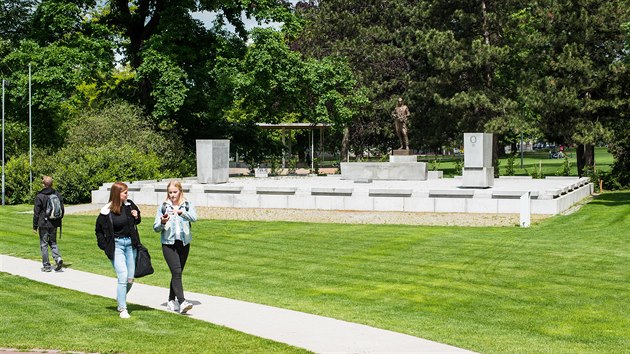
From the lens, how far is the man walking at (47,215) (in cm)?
1688

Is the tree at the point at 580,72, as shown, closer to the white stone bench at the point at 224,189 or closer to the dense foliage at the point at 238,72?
the dense foliage at the point at 238,72

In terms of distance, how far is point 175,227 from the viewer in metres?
12.2

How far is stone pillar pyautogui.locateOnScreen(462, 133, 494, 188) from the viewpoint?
3419 cm

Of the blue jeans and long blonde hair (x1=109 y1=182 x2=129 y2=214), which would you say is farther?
the blue jeans

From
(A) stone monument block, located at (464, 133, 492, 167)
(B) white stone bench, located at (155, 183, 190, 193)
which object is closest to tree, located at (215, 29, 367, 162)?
(B) white stone bench, located at (155, 183, 190, 193)

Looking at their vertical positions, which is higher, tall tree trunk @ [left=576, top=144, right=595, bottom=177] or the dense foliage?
the dense foliage

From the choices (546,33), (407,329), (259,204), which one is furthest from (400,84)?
(407,329)

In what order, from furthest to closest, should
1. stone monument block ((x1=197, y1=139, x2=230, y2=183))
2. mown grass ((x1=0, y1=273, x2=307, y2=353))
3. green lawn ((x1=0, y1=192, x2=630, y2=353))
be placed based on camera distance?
1. stone monument block ((x1=197, y1=139, x2=230, y2=183))
2. green lawn ((x1=0, y1=192, x2=630, y2=353))
3. mown grass ((x1=0, y1=273, x2=307, y2=353))

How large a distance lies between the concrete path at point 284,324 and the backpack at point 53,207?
1.59 metres

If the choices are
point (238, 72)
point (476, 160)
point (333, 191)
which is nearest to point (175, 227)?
point (333, 191)

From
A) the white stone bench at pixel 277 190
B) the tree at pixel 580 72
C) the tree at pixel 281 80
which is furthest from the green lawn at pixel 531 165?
the white stone bench at pixel 277 190

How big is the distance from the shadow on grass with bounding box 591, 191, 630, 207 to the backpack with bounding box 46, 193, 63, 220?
23534 mm

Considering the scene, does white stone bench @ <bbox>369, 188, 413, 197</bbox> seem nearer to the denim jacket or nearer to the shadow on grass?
the shadow on grass

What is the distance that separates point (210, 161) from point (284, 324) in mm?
26545
